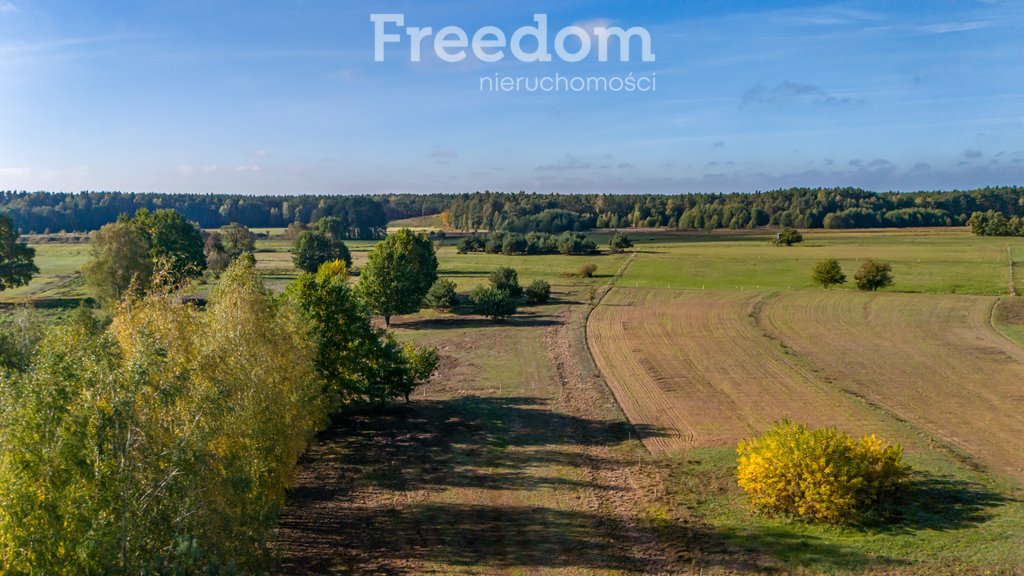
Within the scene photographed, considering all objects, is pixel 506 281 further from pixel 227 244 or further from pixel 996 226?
pixel 996 226

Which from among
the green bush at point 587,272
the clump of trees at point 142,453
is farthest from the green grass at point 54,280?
the green bush at point 587,272

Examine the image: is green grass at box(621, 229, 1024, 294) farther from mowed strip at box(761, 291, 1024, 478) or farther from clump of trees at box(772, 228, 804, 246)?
mowed strip at box(761, 291, 1024, 478)

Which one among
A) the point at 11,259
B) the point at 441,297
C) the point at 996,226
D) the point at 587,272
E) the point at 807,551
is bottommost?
the point at 807,551

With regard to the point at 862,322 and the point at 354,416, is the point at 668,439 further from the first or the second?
the point at 862,322

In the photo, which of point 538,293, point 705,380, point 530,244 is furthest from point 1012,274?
point 530,244

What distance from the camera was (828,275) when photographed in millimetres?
90500

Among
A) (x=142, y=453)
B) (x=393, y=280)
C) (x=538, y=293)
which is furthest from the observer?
(x=538, y=293)

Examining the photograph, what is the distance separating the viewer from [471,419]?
3900cm

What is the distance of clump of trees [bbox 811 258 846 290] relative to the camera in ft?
296

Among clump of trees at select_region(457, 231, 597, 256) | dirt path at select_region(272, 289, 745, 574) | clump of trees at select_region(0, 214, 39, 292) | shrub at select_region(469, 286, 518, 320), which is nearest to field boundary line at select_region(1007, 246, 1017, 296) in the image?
shrub at select_region(469, 286, 518, 320)

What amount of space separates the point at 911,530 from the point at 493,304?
174ft

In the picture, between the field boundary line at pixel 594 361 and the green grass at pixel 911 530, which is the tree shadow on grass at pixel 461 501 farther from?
the green grass at pixel 911 530

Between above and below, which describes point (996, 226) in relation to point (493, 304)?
above

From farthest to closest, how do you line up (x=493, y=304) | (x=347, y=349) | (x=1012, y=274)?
(x=1012, y=274), (x=493, y=304), (x=347, y=349)
